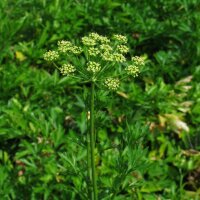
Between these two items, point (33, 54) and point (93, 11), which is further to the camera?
point (93, 11)

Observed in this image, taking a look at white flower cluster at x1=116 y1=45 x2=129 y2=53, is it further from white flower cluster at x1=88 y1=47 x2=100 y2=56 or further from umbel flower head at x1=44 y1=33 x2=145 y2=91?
white flower cluster at x1=88 y1=47 x2=100 y2=56

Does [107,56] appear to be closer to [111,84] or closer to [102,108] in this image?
[111,84]

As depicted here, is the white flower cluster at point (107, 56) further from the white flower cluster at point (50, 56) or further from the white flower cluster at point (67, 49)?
the white flower cluster at point (50, 56)

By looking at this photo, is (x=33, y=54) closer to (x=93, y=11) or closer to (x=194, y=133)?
(x=93, y=11)

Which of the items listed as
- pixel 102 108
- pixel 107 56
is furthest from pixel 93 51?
pixel 102 108

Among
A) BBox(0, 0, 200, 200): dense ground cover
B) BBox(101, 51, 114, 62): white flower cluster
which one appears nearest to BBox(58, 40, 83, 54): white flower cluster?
BBox(101, 51, 114, 62): white flower cluster

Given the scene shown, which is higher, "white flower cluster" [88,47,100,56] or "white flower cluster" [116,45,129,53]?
"white flower cluster" [116,45,129,53]

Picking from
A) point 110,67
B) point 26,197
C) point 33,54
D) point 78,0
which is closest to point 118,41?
point 110,67

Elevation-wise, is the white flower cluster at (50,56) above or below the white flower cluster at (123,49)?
below

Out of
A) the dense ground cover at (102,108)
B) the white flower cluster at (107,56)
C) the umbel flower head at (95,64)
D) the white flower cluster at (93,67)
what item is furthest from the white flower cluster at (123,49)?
the dense ground cover at (102,108)
